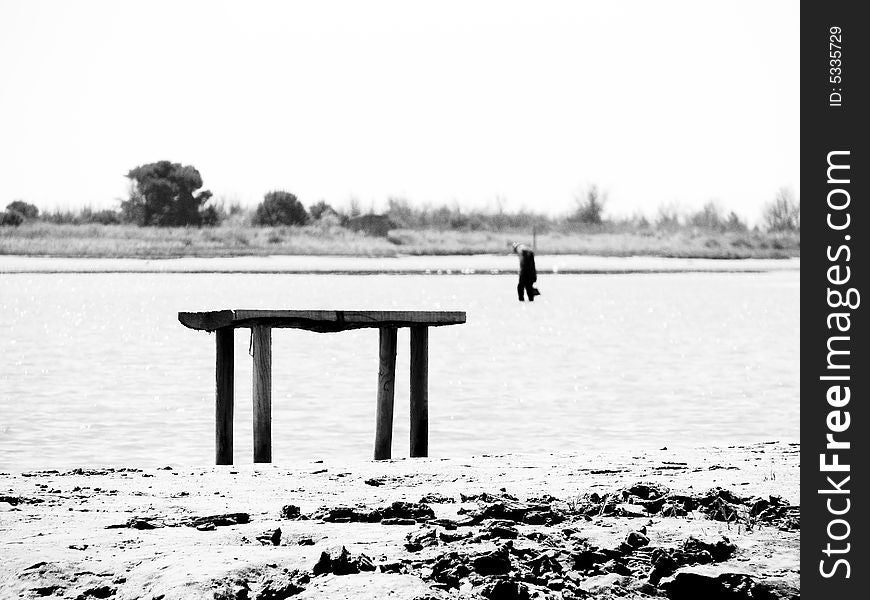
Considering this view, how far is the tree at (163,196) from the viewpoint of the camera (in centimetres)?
8469

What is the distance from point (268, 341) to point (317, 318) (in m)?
0.39

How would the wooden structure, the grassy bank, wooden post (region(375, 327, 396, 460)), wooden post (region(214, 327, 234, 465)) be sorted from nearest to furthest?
the wooden structure
wooden post (region(214, 327, 234, 465))
wooden post (region(375, 327, 396, 460))
the grassy bank

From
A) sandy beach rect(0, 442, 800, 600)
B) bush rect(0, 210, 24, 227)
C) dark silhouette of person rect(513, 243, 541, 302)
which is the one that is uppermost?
bush rect(0, 210, 24, 227)

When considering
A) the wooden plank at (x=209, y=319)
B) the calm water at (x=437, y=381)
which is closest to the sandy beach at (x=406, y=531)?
the wooden plank at (x=209, y=319)

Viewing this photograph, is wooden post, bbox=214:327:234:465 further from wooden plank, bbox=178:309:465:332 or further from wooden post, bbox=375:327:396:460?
wooden post, bbox=375:327:396:460

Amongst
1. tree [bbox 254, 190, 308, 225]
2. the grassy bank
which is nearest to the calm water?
the grassy bank

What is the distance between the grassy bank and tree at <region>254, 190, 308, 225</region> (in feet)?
7.59

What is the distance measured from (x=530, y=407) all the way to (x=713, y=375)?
4.50m

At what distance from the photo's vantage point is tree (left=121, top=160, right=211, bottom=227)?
84688 mm

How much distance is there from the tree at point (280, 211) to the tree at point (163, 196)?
4168 millimetres

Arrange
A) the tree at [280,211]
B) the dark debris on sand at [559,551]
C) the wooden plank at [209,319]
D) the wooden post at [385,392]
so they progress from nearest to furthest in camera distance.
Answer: the dark debris on sand at [559,551], the wooden plank at [209,319], the wooden post at [385,392], the tree at [280,211]

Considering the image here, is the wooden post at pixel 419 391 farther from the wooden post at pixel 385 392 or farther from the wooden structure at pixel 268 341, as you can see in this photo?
the wooden post at pixel 385 392
